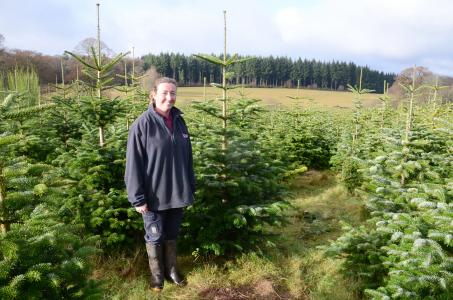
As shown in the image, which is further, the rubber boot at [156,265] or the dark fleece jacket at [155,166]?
the rubber boot at [156,265]

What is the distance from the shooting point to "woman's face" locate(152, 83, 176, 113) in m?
4.01

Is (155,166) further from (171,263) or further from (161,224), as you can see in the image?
(171,263)

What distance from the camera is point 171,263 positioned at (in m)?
4.45

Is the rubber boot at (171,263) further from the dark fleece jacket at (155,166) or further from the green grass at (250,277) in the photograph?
the dark fleece jacket at (155,166)

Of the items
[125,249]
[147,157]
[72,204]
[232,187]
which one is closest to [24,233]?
[147,157]

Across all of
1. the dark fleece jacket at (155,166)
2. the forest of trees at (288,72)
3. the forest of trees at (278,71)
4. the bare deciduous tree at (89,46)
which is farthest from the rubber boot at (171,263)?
the forest of trees at (288,72)

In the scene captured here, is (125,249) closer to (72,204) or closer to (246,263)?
(72,204)

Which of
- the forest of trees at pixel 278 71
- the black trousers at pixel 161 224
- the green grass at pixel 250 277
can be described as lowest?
the green grass at pixel 250 277

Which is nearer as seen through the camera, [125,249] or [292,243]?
[125,249]

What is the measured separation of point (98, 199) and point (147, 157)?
1.29 metres

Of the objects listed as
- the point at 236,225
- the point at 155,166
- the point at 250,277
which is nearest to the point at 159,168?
the point at 155,166

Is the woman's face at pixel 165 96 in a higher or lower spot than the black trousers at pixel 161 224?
higher

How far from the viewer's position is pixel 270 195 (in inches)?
209

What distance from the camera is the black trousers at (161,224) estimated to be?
410 cm
